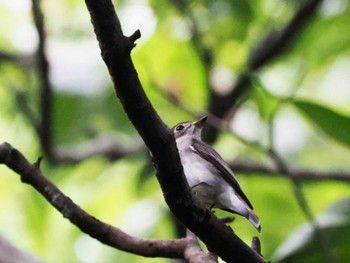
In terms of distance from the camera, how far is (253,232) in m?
4.34

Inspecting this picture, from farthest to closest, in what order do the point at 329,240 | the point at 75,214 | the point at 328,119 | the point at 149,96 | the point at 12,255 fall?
1. the point at 149,96
2. the point at 12,255
3. the point at 329,240
4. the point at 328,119
5. the point at 75,214

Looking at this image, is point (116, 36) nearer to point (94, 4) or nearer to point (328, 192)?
point (94, 4)

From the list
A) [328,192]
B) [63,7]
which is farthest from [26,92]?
[328,192]

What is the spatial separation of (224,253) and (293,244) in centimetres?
128

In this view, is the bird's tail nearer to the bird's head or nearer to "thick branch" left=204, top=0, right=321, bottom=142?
the bird's head

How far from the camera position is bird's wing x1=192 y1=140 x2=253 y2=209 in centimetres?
262

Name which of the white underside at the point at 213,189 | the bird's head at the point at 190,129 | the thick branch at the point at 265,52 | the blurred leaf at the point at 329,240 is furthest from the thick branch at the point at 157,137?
the thick branch at the point at 265,52

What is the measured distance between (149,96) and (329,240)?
156cm

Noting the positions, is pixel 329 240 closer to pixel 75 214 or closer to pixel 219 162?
pixel 219 162

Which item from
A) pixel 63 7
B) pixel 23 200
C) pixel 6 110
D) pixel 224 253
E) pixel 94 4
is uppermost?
pixel 63 7

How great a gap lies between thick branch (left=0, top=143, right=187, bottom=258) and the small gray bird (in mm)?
157

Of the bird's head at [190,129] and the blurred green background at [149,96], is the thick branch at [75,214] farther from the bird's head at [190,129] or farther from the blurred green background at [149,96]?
the blurred green background at [149,96]

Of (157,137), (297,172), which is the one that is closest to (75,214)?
(157,137)

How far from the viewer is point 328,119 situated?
10.3ft
